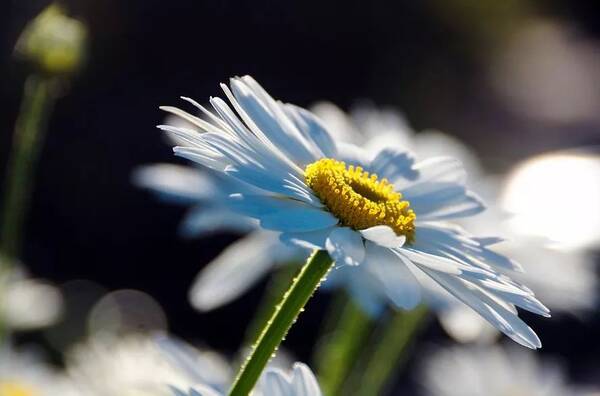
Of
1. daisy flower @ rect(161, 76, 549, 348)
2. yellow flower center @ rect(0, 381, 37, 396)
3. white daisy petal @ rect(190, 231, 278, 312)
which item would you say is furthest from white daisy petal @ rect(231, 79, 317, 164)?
yellow flower center @ rect(0, 381, 37, 396)

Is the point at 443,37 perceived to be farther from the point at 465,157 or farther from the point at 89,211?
the point at 465,157

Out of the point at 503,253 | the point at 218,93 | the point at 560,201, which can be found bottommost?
the point at 503,253

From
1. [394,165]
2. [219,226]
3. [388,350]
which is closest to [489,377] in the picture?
[388,350]

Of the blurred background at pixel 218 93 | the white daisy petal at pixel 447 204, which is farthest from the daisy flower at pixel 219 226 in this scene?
the blurred background at pixel 218 93

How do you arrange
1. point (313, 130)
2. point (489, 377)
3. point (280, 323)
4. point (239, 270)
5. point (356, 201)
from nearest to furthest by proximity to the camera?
point (280, 323) < point (356, 201) < point (313, 130) < point (239, 270) < point (489, 377)

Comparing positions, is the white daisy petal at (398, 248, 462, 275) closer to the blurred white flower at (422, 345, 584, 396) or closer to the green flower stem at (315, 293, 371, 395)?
the green flower stem at (315, 293, 371, 395)

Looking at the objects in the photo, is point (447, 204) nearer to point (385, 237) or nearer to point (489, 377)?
point (385, 237)

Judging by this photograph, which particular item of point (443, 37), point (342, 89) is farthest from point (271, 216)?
point (443, 37)
